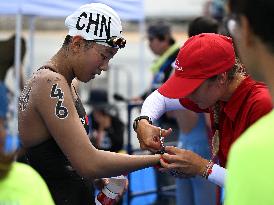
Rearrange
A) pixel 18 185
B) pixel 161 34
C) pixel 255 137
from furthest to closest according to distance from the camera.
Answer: pixel 161 34, pixel 18 185, pixel 255 137

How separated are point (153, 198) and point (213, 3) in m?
6.15

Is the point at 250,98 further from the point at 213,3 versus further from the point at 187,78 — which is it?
the point at 213,3

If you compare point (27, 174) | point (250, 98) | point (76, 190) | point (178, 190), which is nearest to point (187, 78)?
point (250, 98)

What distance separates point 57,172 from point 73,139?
0.25 m

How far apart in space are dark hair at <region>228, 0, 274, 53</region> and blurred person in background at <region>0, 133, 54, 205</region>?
25.6 inches

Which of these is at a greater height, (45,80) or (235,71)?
(235,71)

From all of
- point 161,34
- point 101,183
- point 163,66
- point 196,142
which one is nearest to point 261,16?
point 101,183

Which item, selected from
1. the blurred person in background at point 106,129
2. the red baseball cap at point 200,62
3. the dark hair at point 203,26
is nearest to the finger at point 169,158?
the red baseball cap at point 200,62

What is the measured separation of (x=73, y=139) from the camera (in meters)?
2.94

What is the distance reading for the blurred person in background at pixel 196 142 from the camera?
4781 mm

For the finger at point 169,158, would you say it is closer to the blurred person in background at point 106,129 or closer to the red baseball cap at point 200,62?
the red baseball cap at point 200,62

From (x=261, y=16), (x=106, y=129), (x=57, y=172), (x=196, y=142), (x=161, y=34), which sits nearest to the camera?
(x=261, y=16)

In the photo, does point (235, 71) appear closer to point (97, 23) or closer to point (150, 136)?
point (150, 136)

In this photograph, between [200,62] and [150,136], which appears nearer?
[200,62]
